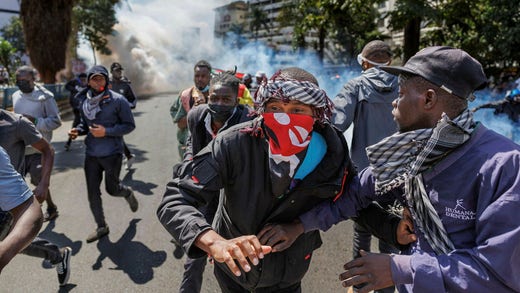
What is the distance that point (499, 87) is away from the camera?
1302 centimetres

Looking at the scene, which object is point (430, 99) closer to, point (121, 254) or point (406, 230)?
point (406, 230)

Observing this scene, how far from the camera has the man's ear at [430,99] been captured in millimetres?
1361

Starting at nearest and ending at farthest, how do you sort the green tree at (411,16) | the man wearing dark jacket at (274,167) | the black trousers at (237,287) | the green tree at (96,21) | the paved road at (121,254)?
the man wearing dark jacket at (274,167) → the black trousers at (237,287) → the paved road at (121,254) → the green tree at (411,16) → the green tree at (96,21)

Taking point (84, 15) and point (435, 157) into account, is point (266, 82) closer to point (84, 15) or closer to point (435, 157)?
point (435, 157)

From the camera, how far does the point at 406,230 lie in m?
1.56

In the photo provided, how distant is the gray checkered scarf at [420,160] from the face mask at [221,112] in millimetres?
1757

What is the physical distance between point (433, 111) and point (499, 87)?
1404 cm

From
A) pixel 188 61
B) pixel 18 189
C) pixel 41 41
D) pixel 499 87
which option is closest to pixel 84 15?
pixel 188 61

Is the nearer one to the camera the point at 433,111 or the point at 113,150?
the point at 433,111

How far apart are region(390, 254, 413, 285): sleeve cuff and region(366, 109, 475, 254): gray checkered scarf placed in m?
0.14

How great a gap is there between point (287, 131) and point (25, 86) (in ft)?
13.5

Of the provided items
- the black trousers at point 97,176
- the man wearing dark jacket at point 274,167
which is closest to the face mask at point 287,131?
the man wearing dark jacket at point 274,167

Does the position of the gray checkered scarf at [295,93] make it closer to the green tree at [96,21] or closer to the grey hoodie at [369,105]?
the grey hoodie at [369,105]

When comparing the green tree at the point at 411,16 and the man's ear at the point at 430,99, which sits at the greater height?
the green tree at the point at 411,16
